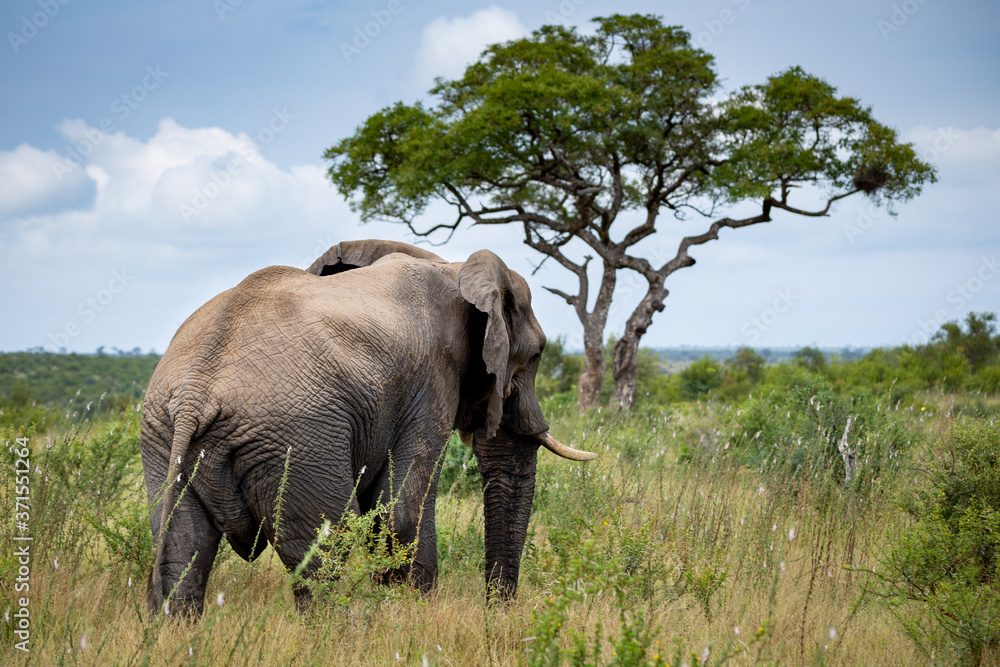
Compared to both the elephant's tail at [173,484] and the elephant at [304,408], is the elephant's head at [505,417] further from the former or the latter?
→ the elephant's tail at [173,484]

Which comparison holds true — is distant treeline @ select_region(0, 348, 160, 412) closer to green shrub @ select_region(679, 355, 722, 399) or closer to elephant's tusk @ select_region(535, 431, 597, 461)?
green shrub @ select_region(679, 355, 722, 399)

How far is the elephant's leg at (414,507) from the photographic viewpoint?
4.38 m

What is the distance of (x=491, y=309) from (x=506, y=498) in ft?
5.19

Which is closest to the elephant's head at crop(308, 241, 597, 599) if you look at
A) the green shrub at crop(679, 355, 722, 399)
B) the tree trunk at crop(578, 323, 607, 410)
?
the tree trunk at crop(578, 323, 607, 410)

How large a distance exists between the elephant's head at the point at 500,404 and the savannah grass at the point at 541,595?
0.88ft

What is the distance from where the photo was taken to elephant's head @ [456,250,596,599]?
5168mm

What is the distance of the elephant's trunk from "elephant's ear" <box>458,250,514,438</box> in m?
0.50

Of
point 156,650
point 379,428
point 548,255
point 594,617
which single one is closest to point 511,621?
point 594,617

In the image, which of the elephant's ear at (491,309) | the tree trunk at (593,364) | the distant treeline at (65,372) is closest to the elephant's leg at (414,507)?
the elephant's ear at (491,309)

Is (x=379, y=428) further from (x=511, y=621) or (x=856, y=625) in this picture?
(x=856, y=625)

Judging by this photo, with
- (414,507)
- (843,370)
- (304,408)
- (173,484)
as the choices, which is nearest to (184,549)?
(173,484)

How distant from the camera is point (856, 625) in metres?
4.55

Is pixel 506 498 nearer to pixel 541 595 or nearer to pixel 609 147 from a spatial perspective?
pixel 541 595

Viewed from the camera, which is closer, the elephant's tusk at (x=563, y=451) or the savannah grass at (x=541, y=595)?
the savannah grass at (x=541, y=595)
